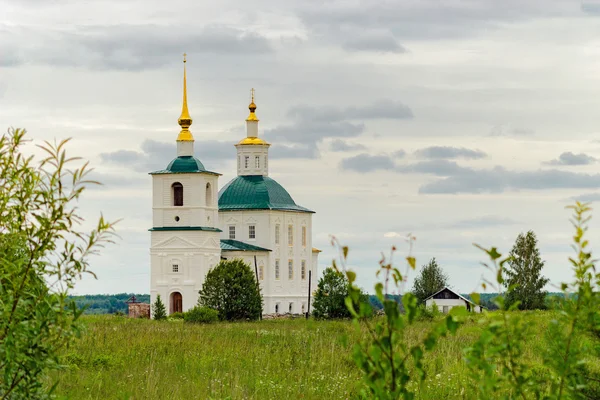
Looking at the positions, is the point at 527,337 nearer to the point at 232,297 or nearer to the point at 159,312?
the point at 232,297

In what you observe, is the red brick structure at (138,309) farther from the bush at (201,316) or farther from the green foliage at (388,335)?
the green foliage at (388,335)

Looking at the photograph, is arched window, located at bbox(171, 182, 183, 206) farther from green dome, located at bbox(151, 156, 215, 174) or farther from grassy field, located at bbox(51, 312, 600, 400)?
grassy field, located at bbox(51, 312, 600, 400)

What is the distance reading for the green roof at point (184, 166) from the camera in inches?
2298

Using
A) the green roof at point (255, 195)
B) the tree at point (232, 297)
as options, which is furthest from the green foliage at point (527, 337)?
the green roof at point (255, 195)

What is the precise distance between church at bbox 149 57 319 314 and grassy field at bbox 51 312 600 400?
36261 millimetres

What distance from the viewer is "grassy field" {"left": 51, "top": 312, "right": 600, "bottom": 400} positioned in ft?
40.6

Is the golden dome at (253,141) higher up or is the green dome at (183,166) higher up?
the golden dome at (253,141)

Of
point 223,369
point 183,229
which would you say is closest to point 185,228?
point 183,229

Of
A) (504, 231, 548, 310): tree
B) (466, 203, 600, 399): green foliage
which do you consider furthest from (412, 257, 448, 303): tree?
(466, 203, 600, 399): green foliage

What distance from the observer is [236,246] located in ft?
202

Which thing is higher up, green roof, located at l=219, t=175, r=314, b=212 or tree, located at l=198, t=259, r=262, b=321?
green roof, located at l=219, t=175, r=314, b=212

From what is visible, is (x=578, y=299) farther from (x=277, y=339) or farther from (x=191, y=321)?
(x=191, y=321)

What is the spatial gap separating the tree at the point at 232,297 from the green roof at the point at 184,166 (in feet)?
43.9

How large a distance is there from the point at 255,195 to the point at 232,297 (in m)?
19.7
